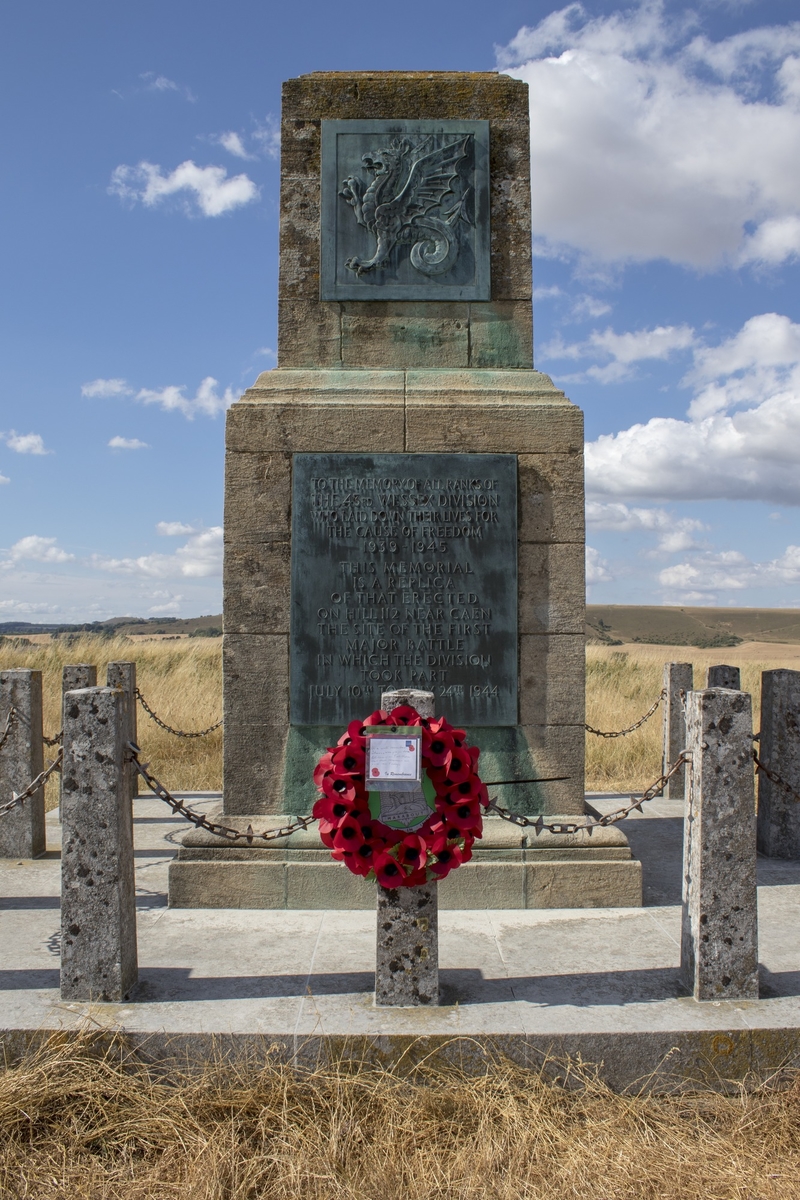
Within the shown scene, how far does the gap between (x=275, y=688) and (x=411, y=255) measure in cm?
268

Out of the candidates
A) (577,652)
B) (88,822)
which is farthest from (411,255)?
(88,822)

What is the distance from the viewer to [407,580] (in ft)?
→ 16.4

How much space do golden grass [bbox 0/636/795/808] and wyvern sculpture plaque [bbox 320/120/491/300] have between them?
546 centimetres

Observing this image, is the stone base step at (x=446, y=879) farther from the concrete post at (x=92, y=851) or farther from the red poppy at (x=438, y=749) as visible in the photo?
the red poppy at (x=438, y=749)

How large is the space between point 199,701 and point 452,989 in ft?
31.3

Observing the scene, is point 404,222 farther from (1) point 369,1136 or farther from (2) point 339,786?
(1) point 369,1136

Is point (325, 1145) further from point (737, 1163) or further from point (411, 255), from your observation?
point (411, 255)

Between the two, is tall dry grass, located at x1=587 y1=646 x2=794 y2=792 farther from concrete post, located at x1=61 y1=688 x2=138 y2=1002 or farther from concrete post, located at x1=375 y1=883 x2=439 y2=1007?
concrete post, located at x1=61 y1=688 x2=138 y2=1002

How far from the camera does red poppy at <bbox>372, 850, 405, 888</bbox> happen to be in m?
3.26

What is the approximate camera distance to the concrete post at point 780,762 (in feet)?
19.6

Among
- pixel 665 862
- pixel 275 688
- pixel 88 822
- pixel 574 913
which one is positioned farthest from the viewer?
pixel 665 862

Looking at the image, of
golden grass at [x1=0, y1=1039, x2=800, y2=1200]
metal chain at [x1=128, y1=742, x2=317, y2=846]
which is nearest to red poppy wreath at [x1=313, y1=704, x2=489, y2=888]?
metal chain at [x1=128, y1=742, x2=317, y2=846]

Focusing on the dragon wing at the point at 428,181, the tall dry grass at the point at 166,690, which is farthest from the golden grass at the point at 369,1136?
the dragon wing at the point at 428,181

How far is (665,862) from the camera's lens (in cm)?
580
